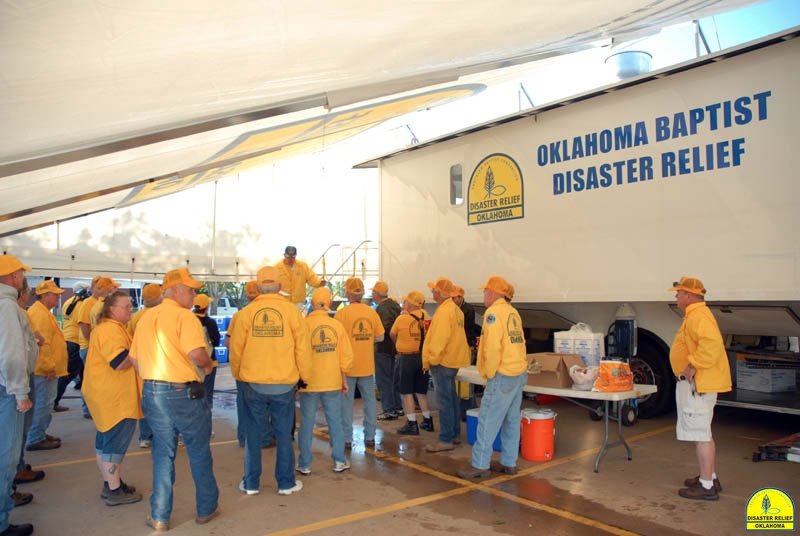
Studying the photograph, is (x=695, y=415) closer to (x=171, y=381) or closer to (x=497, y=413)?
(x=497, y=413)

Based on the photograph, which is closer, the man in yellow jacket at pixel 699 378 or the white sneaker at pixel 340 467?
the man in yellow jacket at pixel 699 378

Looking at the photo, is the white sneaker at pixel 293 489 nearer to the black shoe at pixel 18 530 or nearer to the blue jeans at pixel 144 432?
the black shoe at pixel 18 530

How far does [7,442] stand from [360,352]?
3.46m

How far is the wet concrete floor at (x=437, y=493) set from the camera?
453 centimetres

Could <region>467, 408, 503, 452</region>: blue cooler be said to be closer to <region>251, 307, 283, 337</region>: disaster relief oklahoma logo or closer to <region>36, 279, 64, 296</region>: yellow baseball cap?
<region>251, 307, 283, 337</region>: disaster relief oklahoma logo

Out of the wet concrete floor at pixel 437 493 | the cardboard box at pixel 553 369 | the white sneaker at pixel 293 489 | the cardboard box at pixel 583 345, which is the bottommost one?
the wet concrete floor at pixel 437 493

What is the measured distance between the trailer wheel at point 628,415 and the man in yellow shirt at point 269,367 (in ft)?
14.9

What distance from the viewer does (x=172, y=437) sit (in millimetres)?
4336

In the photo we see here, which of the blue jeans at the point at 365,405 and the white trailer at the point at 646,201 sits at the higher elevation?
the white trailer at the point at 646,201

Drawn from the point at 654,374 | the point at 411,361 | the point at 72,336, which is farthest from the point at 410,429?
the point at 72,336

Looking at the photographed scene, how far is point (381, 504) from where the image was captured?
16.5 ft

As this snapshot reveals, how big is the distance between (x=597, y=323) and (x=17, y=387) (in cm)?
652

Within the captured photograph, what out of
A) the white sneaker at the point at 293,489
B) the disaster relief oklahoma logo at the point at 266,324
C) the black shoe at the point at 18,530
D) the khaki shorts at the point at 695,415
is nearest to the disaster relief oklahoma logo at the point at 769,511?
the khaki shorts at the point at 695,415

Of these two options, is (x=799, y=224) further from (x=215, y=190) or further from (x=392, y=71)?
(x=215, y=190)
